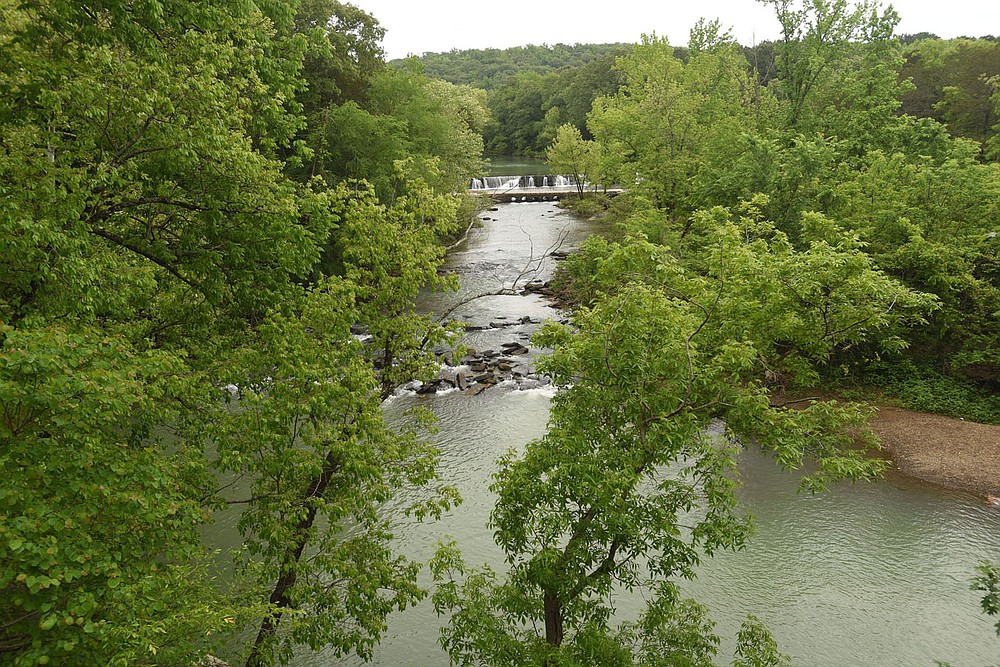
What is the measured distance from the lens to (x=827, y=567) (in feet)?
40.4

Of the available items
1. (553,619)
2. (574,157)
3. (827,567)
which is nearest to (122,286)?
(553,619)

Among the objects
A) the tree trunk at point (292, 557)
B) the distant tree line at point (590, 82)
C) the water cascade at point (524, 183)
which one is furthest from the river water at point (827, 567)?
the water cascade at point (524, 183)

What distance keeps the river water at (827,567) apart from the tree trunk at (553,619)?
3549 mm

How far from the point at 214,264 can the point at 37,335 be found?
3.82 metres

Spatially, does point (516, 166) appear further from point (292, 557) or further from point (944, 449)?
point (292, 557)

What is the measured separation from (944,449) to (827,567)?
6.70m

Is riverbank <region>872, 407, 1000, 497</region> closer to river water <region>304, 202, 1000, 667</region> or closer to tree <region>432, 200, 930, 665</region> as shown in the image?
river water <region>304, 202, 1000, 667</region>

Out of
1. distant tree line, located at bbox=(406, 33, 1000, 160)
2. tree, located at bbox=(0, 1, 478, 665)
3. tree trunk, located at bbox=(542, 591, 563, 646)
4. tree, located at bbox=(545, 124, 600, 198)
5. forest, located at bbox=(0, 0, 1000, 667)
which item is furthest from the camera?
tree, located at bbox=(545, 124, 600, 198)

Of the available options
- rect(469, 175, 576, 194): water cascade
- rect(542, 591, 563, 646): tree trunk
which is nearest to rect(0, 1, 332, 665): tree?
rect(542, 591, 563, 646): tree trunk

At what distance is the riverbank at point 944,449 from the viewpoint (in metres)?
14.9

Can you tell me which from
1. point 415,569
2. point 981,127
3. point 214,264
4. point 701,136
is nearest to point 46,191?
point 214,264

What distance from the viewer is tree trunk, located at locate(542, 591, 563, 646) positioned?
7.53 meters

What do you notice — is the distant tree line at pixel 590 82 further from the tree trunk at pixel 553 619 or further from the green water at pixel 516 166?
the tree trunk at pixel 553 619

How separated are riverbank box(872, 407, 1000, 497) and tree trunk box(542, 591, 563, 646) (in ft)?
41.6
